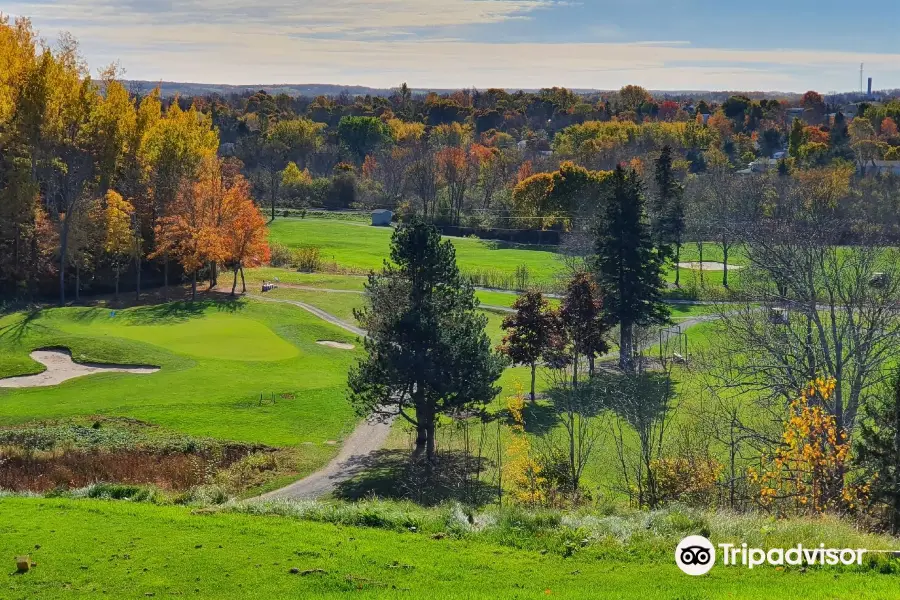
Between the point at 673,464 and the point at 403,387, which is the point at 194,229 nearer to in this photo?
the point at 403,387

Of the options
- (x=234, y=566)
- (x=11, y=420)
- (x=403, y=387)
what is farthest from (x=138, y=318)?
(x=234, y=566)

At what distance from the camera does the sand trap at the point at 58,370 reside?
39969mm

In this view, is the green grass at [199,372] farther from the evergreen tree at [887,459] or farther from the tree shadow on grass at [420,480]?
the evergreen tree at [887,459]

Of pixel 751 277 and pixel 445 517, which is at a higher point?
pixel 751 277

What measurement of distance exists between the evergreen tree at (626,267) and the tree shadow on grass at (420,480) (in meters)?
18.7

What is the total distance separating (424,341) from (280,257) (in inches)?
1981

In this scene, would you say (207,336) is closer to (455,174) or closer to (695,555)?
(695,555)

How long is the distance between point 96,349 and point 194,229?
19.5m

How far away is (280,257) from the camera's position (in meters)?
81.0

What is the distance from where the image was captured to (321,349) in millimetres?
49125

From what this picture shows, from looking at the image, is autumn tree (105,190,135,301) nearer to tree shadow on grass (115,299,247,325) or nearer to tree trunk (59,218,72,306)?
tree trunk (59,218,72,306)

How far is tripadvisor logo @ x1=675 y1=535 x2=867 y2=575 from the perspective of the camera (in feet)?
50.6

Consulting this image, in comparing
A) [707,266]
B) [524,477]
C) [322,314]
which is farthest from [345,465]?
[707,266]

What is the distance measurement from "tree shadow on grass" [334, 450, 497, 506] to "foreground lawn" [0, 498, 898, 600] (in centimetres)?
1048
